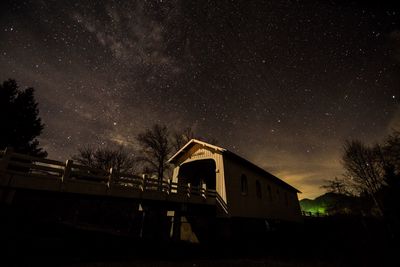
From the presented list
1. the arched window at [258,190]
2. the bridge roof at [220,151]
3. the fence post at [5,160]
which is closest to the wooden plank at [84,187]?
the fence post at [5,160]

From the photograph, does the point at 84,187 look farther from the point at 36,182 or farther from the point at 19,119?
the point at 19,119

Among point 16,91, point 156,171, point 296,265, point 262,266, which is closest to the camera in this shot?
point 262,266

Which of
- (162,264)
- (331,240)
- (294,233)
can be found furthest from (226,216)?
(294,233)

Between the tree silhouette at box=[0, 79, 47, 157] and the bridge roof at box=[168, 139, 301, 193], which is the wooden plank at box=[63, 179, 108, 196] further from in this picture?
the tree silhouette at box=[0, 79, 47, 157]

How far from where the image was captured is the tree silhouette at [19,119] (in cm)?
2227

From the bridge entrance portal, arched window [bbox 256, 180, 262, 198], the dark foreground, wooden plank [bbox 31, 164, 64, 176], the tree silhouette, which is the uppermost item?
the tree silhouette

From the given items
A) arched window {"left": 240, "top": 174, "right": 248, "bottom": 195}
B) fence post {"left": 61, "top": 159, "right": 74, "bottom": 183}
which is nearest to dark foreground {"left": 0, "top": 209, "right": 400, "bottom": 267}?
fence post {"left": 61, "top": 159, "right": 74, "bottom": 183}

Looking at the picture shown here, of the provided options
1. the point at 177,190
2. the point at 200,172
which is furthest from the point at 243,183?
the point at 177,190

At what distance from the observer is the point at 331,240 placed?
16188mm

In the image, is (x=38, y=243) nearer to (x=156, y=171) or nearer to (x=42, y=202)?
(x=42, y=202)

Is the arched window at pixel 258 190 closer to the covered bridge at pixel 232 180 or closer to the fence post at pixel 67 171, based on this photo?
the covered bridge at pixel 232 180

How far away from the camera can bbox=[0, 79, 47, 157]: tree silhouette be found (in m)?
22.3

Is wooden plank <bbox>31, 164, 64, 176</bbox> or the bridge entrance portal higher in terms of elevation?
the bridge entrance portal

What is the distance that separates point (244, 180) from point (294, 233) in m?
10.4
